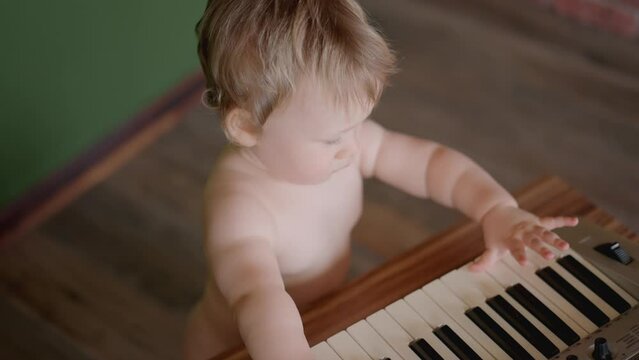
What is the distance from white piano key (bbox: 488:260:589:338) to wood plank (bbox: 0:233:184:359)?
0.83 m

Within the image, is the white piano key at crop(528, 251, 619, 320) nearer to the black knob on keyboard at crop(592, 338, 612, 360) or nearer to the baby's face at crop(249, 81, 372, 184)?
the black knob on keyboard at crop(592, 338, 612, 360)

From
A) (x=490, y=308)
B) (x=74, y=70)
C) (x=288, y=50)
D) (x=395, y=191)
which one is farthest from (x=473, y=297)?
(x=74, y=70)

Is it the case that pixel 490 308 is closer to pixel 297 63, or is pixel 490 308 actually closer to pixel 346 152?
pixel 346 152

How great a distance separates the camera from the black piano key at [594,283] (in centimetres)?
105

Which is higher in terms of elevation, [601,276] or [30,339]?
[601,276]

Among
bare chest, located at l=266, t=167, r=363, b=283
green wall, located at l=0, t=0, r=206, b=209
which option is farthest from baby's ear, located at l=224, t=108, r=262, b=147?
green wall, located at l=0, t=0, r=206, b=209

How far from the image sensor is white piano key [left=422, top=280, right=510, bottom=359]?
1.02 meters

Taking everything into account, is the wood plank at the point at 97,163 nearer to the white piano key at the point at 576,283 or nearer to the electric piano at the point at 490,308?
the electric piano at the point at 490,308

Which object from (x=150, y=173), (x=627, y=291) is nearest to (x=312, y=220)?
(x=627, y=291)

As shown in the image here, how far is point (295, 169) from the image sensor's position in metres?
1.11

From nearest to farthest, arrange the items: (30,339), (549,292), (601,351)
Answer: (601,351), (549,292), (30,339)

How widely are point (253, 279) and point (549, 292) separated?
0.34 m

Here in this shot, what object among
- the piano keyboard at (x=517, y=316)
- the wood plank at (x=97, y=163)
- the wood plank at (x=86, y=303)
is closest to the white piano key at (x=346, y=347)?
the piano keyboard at (x=517, y=316)

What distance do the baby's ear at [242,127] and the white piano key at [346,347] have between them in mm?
244
